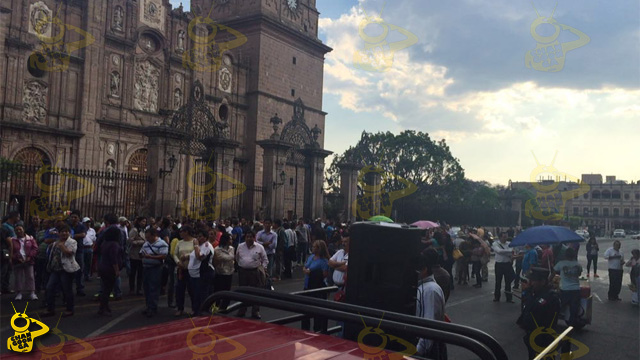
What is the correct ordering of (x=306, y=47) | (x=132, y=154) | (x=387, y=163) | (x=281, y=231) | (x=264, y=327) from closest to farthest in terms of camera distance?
(x=264, y=327)
(x=281, y=231)
(x=132, y=154)
(x=306, y=47)
(x=387, y=163)

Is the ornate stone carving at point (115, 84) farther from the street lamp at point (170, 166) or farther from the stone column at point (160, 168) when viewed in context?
the street lamp at point (170, 166)

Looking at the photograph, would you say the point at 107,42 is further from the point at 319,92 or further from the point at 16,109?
the point at 319,92

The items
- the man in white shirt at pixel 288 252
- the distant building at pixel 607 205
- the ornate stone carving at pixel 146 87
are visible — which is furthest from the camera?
the distant building at pixel 607 205

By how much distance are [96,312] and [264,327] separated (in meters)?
7.78

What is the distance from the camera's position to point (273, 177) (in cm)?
2258

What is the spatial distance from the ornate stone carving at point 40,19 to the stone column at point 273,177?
1207cm

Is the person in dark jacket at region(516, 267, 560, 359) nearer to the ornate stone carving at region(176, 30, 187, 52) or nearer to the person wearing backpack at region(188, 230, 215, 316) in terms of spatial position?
the person wearing backpack at region(188, 230, 215, 316)

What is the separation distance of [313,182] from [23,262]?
16.2 meters

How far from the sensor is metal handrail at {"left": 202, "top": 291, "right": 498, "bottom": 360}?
87.9 inches

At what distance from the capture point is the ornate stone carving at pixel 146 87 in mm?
28000

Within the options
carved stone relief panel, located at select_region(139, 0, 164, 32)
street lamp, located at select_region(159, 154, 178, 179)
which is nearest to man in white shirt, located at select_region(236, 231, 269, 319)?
street lamp, located at select_region(159, 154, 178, 179)

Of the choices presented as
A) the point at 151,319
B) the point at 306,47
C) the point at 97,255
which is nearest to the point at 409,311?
the point at 151,319

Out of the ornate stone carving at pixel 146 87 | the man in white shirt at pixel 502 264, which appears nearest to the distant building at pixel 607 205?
the ornate stone carving at pixel 146 87

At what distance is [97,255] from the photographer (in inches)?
368
